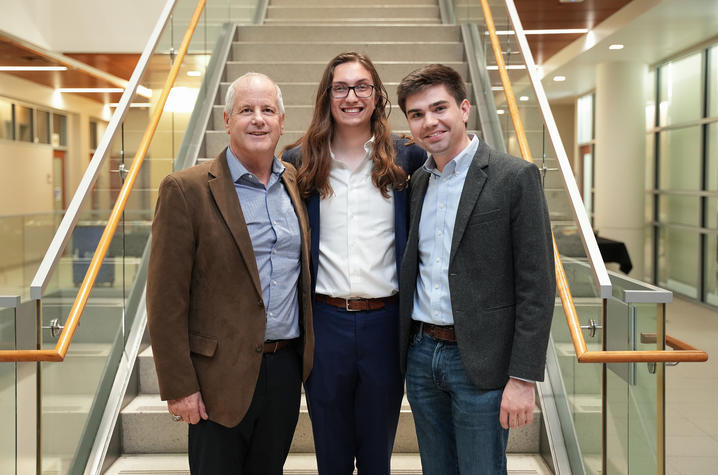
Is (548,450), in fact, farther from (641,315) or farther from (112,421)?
(112,421)

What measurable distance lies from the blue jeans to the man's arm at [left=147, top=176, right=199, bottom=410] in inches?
26.4

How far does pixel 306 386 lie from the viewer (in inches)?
87.7

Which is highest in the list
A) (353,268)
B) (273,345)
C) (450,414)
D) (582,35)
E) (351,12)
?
(582,35)

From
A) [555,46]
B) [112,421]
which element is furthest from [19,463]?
[555,46]

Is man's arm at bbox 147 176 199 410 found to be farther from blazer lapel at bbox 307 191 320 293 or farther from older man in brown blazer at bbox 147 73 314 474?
blazer lapel at bbox 307 191 320 293

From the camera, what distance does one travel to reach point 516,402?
189cm

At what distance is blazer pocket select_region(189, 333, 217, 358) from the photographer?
6.31ft

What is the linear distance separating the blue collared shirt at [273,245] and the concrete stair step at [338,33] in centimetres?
451

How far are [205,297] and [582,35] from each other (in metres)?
9.22

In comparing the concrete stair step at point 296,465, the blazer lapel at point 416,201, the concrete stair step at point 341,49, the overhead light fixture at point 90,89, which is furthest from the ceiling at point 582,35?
the blazer lapel at point 416,201

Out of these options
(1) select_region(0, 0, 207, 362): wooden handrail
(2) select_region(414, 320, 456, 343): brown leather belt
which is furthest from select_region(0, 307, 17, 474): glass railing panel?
(2) select_region(414, 320, 456, 343): brown leather belt

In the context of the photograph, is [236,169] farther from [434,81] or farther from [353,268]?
[434,81]

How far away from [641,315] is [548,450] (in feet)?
3.09

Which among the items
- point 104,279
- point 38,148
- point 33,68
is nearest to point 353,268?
point 104,279
